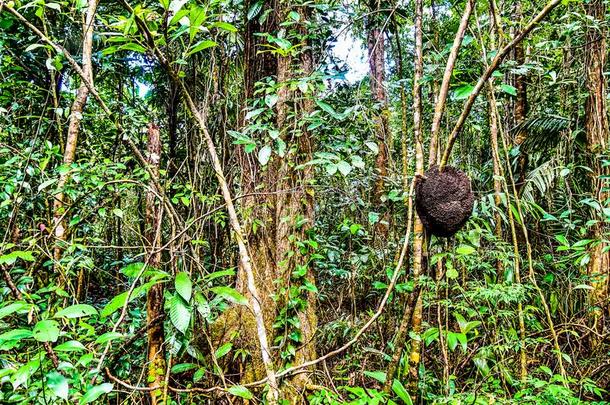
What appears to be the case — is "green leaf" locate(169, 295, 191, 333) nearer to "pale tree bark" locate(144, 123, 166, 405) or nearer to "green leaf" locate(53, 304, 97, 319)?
"green leaf" locate(53, 304, 97, 319)

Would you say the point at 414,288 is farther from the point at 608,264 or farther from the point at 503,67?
the point at 608,264

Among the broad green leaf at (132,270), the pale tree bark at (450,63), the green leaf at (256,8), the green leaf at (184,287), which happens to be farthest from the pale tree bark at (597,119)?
Result: the broad green leaf at (132,270)

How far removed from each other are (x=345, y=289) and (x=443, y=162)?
243 cm

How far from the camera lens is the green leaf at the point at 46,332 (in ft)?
3.49

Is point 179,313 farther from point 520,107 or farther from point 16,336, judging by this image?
point 520,107

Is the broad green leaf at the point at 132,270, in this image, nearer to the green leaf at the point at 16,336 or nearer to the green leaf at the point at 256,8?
the green leaf at the point at 16,336

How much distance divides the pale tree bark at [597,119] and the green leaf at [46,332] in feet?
12.1

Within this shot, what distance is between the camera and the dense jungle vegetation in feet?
5.54

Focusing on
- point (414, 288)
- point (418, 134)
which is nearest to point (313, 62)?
point (418, 134)

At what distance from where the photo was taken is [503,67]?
2.30 m

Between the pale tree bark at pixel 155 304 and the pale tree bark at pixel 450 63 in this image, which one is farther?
the pale tree bark at pixel 155 304

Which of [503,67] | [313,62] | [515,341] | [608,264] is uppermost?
[313,62]

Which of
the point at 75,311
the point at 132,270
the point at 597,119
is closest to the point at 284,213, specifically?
the point at 132,270

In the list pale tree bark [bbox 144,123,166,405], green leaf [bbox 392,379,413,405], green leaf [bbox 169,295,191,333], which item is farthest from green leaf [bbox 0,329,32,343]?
green leaf [bbox 392,379,413,405]
